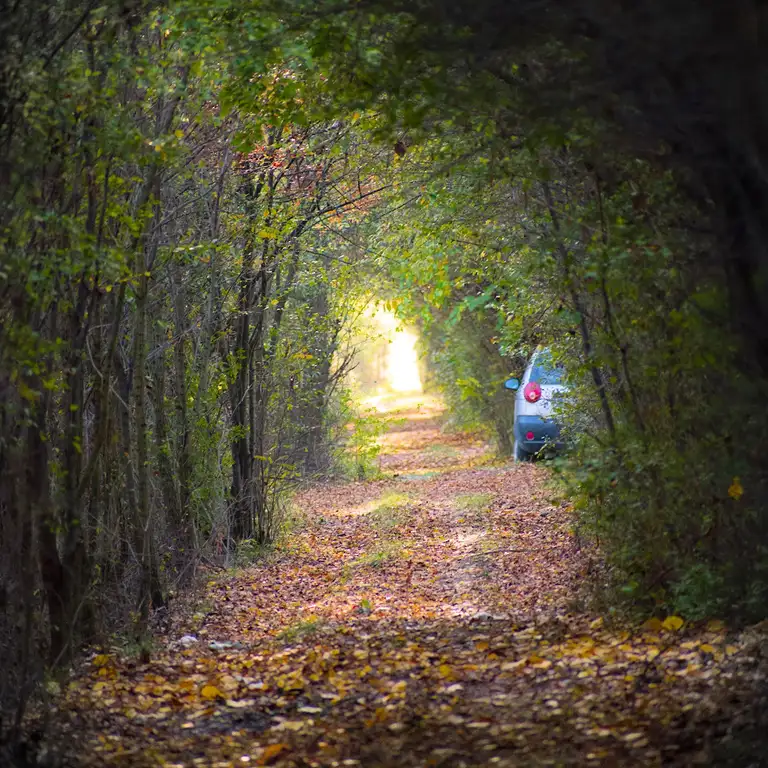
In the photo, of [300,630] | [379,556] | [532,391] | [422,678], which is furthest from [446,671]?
[532,391]

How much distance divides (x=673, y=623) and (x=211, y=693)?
Answer: 279 centimetres

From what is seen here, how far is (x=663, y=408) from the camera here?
21.3 ft

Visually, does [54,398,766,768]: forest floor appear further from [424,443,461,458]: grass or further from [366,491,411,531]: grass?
[424,443,461,458]: grass

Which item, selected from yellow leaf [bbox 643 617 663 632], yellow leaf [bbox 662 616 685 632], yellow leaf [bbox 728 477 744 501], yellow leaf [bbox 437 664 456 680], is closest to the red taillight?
yellow leaf [bbox 643 617 663 632]

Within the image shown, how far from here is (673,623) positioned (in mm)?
6473

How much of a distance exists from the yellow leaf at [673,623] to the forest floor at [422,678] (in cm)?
1

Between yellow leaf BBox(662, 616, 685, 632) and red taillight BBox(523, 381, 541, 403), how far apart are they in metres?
11.5

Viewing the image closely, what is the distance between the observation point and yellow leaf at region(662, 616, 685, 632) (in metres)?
6.43

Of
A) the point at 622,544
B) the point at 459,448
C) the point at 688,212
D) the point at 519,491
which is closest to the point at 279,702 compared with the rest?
the point at 622,544

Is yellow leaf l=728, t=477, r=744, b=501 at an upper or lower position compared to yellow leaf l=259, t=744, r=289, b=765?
upper

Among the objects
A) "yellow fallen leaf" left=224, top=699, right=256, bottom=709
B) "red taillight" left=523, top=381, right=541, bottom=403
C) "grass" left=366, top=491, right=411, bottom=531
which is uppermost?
"red taillight" left=523, top=381, right=541, bottom=403

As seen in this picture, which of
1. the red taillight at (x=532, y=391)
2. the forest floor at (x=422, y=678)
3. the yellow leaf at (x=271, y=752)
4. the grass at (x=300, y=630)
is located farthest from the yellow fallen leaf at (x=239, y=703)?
the red taillight at (x=532, y=391)

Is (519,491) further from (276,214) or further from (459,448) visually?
(459,448)

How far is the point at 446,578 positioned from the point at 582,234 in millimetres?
4095
